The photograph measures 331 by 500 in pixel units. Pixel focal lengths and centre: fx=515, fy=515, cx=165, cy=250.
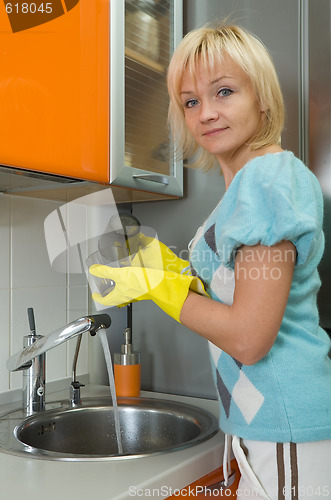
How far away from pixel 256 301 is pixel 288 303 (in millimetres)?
165

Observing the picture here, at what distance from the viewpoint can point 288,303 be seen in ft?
3.12

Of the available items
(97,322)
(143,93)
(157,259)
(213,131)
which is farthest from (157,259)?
(143,93)

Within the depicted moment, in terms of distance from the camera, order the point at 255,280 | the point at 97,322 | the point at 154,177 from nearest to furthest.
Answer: the point at 255,280
the point at 97,322
the point at 154,177

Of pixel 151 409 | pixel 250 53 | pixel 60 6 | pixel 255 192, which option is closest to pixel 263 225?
pixel 255 192

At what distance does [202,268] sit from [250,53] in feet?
1.42

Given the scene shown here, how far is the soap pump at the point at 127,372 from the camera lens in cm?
150

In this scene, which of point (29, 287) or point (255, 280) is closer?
point (255, 280)

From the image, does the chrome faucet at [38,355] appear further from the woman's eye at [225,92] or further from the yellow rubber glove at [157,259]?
the woman's eye at [225,92]

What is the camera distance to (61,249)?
62.7 inches

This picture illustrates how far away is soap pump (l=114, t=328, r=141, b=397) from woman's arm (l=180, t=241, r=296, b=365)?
2.29ft

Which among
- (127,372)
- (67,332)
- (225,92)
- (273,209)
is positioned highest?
(225,92)

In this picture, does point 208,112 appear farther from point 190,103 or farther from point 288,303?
point 288,303

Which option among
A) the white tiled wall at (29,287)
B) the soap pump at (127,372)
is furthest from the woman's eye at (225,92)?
the soap pump at (127,372)

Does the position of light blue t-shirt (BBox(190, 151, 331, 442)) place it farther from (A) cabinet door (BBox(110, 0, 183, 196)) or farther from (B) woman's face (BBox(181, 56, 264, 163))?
(A) cabinet door (BBox(110, 0, 183, 196))
